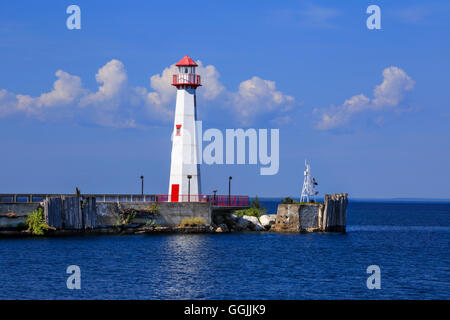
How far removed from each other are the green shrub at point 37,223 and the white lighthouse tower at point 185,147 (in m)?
12.3

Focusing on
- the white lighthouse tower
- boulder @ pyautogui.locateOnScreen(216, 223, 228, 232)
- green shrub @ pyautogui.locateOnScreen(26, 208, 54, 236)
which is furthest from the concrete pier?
green shrub @ pyautogui.locateOnScreen(26, 208, 54, 236)

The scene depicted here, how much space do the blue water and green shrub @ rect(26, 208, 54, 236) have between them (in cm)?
130

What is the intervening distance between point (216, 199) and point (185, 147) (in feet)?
20.6

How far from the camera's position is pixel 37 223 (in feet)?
187

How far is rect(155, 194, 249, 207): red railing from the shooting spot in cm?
6381

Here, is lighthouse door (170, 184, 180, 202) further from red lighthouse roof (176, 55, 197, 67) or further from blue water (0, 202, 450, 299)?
red lighthouse roof (176, 55, 197, 67)

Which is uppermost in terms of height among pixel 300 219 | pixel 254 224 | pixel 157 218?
pixel 157 218

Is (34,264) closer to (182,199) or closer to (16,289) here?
(16,289)

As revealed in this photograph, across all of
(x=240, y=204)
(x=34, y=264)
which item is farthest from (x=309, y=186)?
(x=34, y=264)

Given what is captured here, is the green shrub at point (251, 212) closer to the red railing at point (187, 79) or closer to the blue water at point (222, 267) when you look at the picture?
the blue water at point (222, 267)

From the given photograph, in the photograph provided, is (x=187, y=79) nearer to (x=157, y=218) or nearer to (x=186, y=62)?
(x=186, y=62)

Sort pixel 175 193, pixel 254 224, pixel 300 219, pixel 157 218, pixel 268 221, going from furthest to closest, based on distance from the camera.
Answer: pixel 268 221
pixel 254 224
pixel 300 219
pixel 175 193
pixel 157 218

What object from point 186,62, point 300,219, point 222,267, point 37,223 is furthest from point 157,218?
point 222,267
